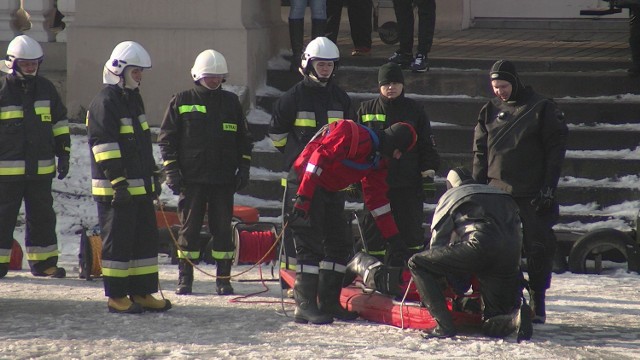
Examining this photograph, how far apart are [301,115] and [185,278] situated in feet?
5.43

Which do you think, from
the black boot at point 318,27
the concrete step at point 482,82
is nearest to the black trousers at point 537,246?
the concrete step at point 482,82

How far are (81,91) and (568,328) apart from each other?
7.55 m

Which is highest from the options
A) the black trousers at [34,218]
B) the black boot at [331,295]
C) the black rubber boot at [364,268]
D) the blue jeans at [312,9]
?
the blue jeans at [312,9]

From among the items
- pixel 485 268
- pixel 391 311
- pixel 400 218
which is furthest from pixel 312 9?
pixel 485 268

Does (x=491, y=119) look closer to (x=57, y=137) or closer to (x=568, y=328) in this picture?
(x=568, y=328)

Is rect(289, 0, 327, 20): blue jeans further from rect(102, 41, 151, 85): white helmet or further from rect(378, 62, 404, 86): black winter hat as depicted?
rect(102, 41, 151, 85): white helmet

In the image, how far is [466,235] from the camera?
8.46 meters

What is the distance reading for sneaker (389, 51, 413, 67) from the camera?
1413cm

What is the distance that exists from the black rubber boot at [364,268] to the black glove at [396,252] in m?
0.17

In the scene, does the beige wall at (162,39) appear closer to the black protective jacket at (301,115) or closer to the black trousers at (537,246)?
the black protective jacket at (301,115)

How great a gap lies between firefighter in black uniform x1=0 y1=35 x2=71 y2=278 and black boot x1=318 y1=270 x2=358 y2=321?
2854 mm

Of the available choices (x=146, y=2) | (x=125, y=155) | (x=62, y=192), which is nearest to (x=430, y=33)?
(x=146, y=2)

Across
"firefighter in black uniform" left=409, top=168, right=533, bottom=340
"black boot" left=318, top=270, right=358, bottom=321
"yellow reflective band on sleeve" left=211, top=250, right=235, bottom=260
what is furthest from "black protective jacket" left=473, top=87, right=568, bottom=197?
"yellow reflective band on sleeve" left=211, top=250, right=235, bottom=260

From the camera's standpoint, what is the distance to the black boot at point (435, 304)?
843cm
